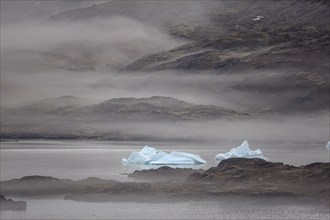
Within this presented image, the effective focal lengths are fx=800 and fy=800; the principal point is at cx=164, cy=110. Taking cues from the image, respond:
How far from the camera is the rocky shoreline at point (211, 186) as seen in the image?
27.7 meters

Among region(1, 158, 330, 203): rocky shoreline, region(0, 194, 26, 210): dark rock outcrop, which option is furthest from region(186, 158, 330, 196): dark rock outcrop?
region(0, 194, 26, 210): dark rock outcrop

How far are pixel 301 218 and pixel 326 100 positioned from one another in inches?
5424

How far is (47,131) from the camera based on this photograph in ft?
568

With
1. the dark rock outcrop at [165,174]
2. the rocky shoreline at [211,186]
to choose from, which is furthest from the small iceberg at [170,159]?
the rocky shoreline at [211,186]

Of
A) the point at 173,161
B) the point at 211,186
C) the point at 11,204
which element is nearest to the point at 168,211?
the point at 211,186

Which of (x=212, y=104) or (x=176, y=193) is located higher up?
(x=212, y=104)

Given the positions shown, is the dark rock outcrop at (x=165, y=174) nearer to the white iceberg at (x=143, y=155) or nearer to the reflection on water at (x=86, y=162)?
the reflection on water at (x=86, y=162)

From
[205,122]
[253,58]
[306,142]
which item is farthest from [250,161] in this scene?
[253,58]

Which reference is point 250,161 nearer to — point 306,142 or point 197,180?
point 197,180

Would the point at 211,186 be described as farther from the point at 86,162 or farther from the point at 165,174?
the point at 86,162

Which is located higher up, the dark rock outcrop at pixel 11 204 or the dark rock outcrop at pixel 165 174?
the dark rock outcrop at pixel 165 174

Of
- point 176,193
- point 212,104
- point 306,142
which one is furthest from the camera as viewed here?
point 212,104

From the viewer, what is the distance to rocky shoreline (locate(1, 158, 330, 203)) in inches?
1092

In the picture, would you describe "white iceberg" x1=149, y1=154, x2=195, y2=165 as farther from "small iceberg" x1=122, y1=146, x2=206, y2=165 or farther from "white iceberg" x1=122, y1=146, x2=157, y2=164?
"white iceberg" x1=122, y1=146, x2=157, y2=164
